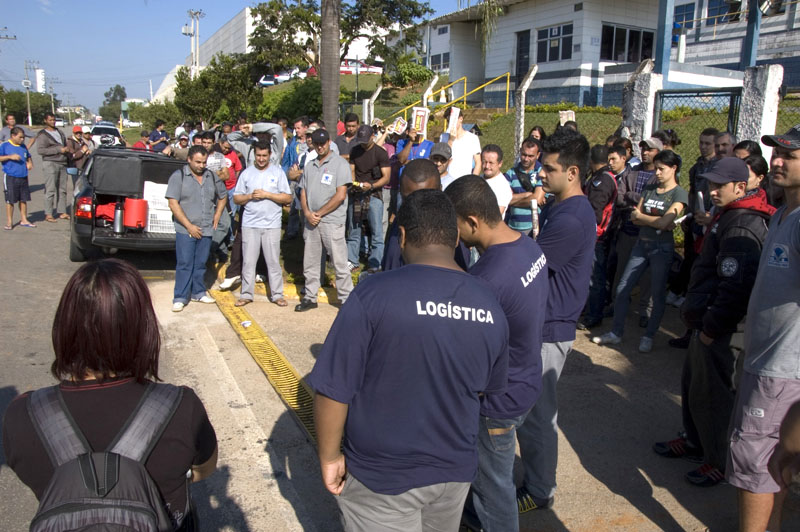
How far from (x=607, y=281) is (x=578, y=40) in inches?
711

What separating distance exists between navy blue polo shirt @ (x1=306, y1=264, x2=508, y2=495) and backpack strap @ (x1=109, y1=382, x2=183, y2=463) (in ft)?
1.56

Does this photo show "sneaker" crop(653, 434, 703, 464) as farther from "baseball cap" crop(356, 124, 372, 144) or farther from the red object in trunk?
the red object in trunk

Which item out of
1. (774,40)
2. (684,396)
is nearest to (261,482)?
(684,396)

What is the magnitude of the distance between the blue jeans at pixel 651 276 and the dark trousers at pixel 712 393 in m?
2.17

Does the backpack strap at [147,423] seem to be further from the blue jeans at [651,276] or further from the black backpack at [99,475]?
the blue jeans at [651,276]

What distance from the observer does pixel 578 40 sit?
22.1 metres

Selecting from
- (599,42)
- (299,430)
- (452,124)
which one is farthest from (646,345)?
(599,42)

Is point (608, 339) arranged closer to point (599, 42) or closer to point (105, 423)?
point (105, 423)

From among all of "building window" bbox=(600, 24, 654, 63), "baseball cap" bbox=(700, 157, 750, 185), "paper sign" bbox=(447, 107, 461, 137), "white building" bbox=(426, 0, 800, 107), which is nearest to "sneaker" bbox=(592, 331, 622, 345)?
"baseball cap" bbox=(700, 157, 750, 185)

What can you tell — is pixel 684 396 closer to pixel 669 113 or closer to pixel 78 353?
pixel 78 353

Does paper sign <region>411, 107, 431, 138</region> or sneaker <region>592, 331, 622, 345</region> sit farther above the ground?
paper sign <region>411, 107, 431, 138</region>

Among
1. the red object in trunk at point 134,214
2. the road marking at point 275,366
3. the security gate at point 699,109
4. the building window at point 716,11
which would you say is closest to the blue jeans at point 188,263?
the road marking at point 275,366

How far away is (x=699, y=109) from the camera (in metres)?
15.4

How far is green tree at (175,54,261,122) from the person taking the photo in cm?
3011
